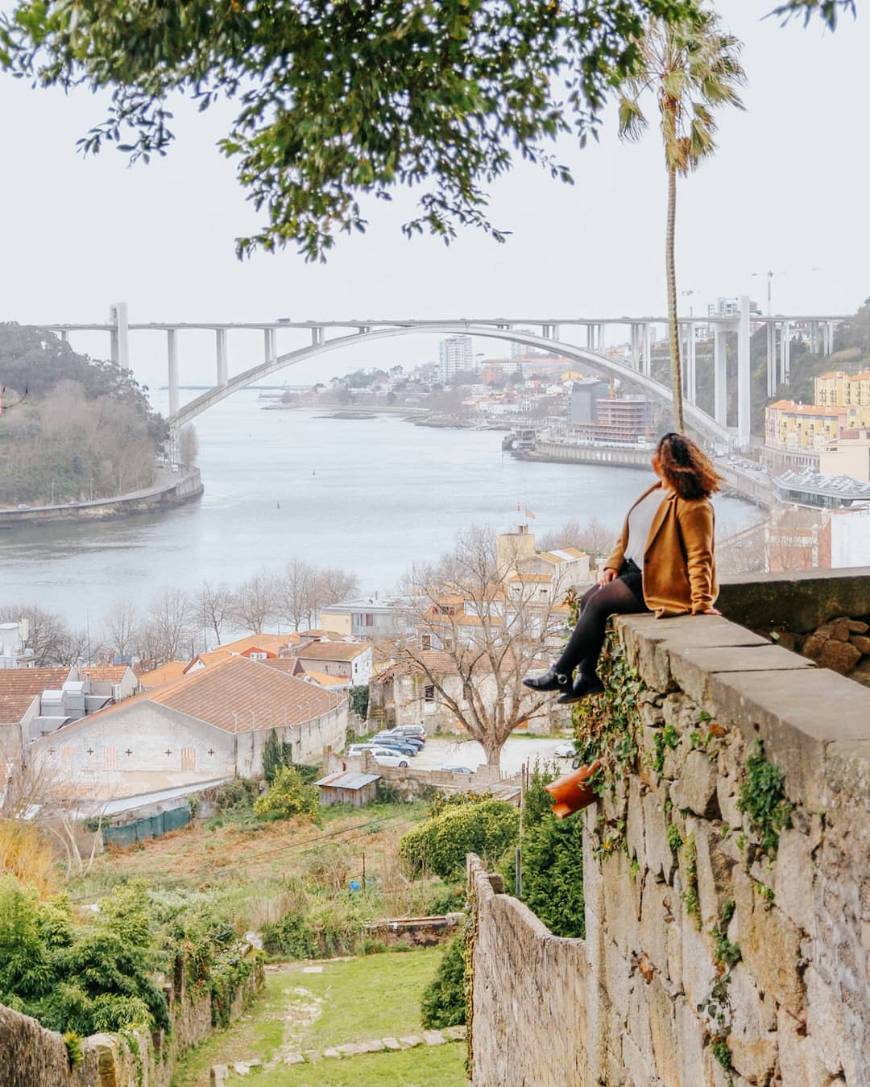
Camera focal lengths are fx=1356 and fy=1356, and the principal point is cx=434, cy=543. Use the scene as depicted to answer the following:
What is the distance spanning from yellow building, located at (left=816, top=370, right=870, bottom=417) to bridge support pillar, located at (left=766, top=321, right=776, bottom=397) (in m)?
1.09

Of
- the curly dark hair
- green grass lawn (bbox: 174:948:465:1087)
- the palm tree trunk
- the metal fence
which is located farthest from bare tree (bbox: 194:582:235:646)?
the curly dark hair

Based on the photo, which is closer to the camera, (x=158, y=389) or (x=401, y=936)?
(x=401, y=936)

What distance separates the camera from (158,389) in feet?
103

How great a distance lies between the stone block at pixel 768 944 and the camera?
149 cm

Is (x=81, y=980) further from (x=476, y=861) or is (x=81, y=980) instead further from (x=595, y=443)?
(x=595, y=443)

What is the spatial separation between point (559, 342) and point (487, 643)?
7247 mm

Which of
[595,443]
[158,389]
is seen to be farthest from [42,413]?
[595,443]

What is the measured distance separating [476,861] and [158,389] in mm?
27455

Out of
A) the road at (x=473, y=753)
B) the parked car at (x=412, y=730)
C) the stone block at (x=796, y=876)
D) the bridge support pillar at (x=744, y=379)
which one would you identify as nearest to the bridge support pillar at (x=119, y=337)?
the parked car at (x=412, y=730)

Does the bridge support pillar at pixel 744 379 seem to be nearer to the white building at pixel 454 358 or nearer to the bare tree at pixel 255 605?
the white building at pixel 454 358

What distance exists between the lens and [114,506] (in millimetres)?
34281

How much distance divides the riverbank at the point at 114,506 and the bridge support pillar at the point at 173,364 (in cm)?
854

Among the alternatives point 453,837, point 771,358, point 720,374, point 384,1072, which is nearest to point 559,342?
point 720,374

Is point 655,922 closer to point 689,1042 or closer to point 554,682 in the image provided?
point 689,1042
